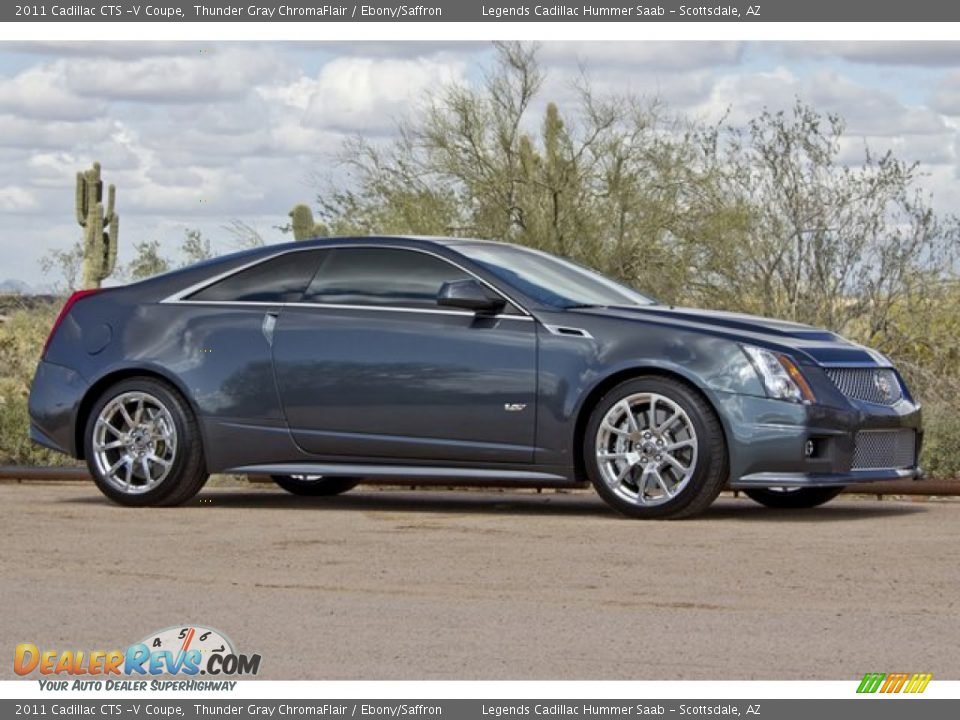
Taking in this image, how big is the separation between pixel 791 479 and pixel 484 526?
1.75 m

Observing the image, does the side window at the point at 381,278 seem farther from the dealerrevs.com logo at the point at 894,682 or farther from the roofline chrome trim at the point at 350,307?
the dealerrevs.com logo at the point at 894,682

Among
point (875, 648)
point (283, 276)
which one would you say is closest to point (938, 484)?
point (283, 276)

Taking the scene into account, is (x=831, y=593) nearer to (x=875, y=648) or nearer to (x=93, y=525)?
(x=875, y=648)

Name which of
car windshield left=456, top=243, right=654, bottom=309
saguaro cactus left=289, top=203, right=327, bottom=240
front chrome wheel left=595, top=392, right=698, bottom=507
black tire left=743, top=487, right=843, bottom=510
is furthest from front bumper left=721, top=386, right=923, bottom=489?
saguaro cactus left=289, top=203, right=327, bottom=240

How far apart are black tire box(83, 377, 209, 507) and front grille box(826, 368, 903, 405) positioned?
3921 mm

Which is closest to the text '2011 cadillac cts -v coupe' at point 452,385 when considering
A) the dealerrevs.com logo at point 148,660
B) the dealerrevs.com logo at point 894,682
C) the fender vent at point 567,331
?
the fender vent at point 567,331

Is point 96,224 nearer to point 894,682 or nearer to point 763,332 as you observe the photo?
point 763,332

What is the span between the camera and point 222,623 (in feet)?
27.6

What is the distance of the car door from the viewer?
40.2 feet

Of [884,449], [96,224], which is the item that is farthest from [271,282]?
[96,224]

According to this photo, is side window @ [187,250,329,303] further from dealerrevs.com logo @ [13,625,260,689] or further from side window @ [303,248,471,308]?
dealerrevs.com logo @ [13,625,260,689]

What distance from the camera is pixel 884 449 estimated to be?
40.2ft

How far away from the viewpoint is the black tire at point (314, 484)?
14.4m

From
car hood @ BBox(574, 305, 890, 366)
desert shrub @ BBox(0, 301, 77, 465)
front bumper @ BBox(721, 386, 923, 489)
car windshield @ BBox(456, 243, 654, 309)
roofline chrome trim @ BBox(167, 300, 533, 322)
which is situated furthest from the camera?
desert shrub @ BBox(0, 301, 77, 465)
